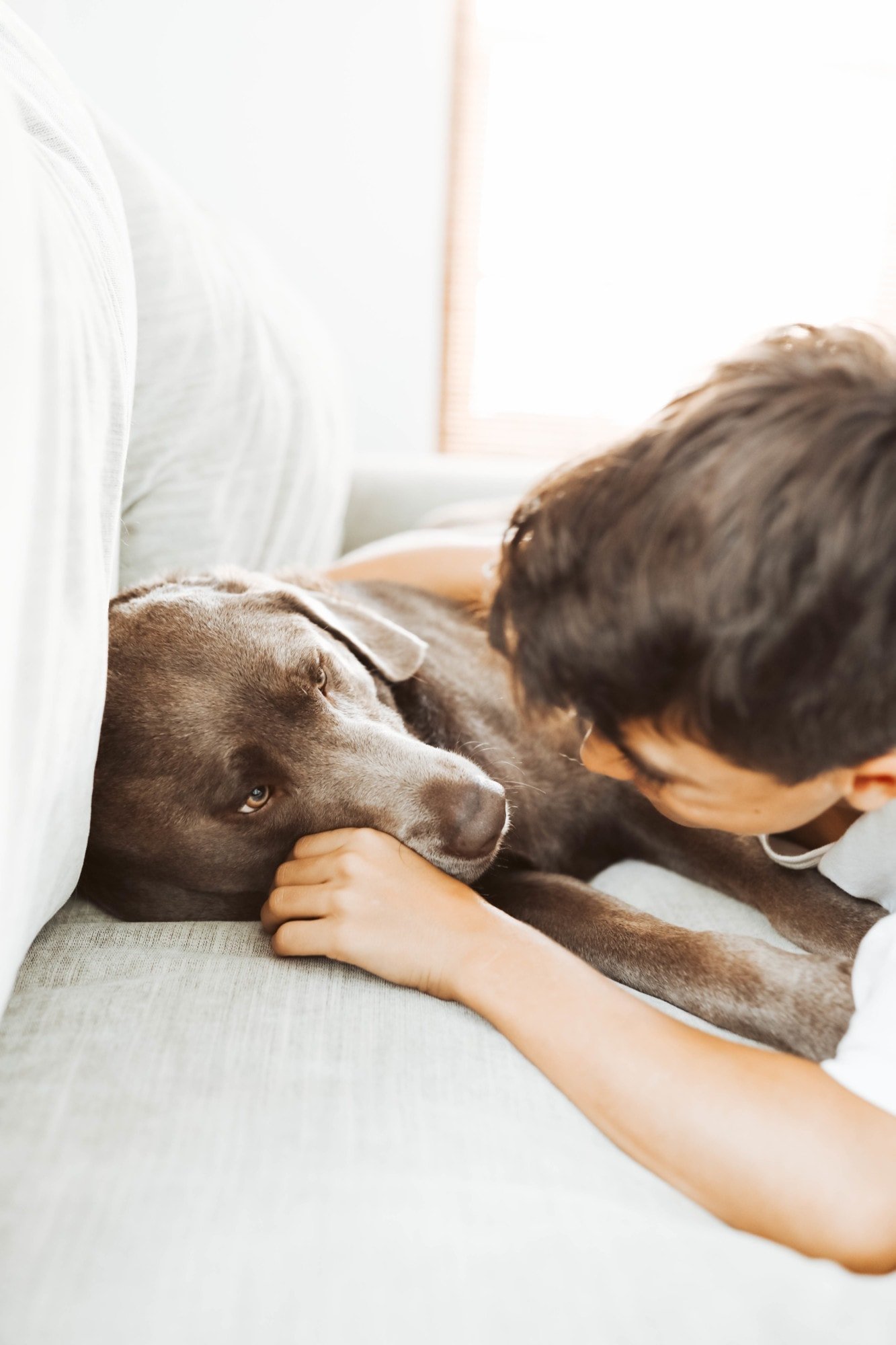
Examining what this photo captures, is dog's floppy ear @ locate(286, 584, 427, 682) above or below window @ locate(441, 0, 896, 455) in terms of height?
below

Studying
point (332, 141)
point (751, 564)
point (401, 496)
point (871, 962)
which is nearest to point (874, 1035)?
point (871, 962)

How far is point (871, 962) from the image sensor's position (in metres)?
0.84

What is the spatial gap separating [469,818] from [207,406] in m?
0.90

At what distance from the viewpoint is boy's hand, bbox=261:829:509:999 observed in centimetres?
87

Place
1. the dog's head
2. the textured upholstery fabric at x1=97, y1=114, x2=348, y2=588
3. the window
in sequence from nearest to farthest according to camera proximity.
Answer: the dog's head
the textured upholstery fabric at x1=97, y1=114, x2=348, y2=588
the window

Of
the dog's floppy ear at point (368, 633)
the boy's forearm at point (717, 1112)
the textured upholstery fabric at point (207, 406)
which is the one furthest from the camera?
the textured upholstery fabric at point (207, 406)

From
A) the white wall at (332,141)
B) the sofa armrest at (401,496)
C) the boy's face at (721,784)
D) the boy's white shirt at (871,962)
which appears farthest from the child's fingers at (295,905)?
the white wall at (332,141)

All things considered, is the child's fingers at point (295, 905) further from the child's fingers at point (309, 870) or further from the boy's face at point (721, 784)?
the boy's face at point (721, 784)

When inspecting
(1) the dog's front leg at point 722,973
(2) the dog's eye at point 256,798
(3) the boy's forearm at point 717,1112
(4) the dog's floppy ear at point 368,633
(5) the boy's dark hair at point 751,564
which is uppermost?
(5) the boy's dark hair at point 751,564

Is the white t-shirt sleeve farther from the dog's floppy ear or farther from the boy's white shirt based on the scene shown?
the dog's floppy ear

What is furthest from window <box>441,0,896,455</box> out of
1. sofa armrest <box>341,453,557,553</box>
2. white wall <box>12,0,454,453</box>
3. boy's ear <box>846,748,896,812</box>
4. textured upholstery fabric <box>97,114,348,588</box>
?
boy's ear <box>846,748,896,812</box>

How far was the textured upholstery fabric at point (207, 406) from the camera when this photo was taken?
4.88ft

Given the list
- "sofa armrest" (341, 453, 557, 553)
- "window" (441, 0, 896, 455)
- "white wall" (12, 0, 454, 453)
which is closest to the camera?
"sofa armrest" (341, 453, 557, 553)

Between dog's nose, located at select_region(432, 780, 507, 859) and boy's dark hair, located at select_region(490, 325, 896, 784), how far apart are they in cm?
28
